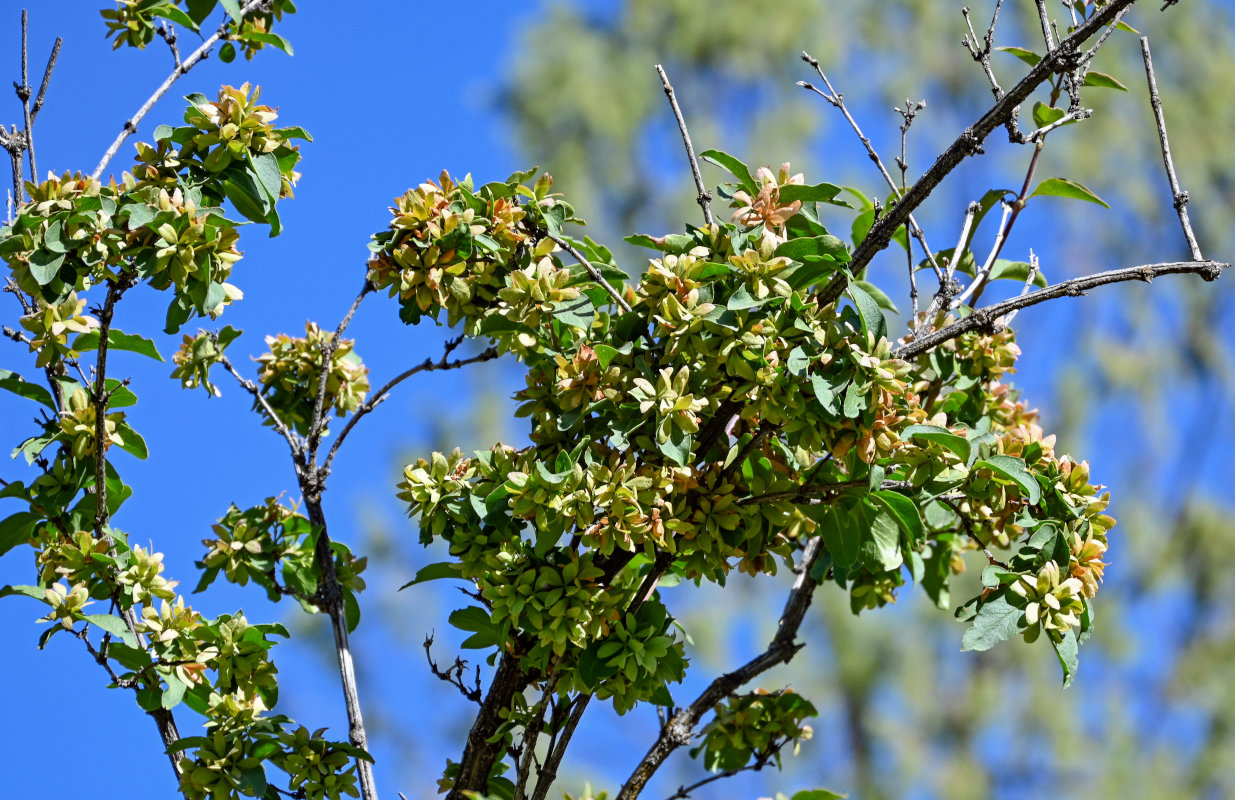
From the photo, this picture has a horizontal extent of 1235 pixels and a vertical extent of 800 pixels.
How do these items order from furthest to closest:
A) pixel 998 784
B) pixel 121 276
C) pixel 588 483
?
pixel 998 784
pixel 121 276
pixel 588 483

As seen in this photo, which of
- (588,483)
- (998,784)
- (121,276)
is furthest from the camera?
(998,784)

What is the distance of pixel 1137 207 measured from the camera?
852cm

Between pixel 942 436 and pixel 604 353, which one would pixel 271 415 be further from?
pixel 942 436

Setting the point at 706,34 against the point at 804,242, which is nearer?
the point at 804,242

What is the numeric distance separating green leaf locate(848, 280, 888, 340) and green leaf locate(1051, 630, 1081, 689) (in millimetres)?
377

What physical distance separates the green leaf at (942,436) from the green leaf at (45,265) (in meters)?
0.96

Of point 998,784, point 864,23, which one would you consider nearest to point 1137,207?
point 864,23

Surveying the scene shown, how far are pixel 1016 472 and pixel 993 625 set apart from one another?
18cm

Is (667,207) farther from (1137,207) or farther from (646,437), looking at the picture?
(646,437)

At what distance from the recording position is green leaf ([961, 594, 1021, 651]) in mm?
1111

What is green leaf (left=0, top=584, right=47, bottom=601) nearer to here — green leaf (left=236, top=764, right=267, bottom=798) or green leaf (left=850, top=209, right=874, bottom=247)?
green leaf (left=236, top=764, right=267, bottom=798)

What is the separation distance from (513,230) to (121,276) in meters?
0.45

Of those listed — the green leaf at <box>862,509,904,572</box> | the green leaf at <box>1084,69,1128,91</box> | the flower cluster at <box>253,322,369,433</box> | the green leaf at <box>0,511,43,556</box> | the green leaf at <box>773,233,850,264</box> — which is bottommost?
the green leaf at <box>862,509,904,572</box>

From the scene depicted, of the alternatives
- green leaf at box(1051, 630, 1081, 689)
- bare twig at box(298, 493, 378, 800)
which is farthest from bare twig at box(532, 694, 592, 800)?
green leaf at box(1051, 630, 1081, 689)
